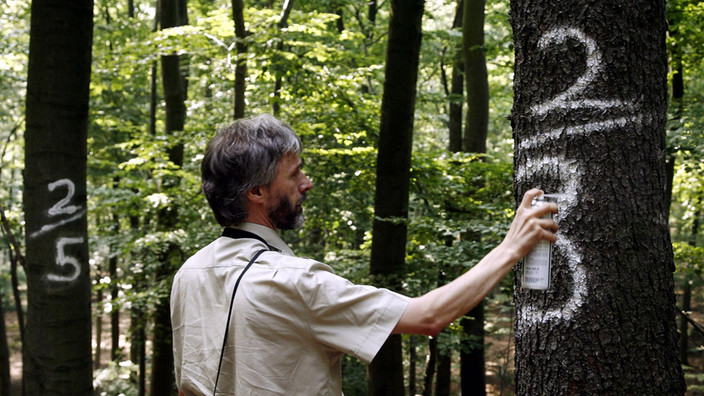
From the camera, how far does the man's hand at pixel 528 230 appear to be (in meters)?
1.58

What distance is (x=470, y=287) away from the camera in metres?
1.54

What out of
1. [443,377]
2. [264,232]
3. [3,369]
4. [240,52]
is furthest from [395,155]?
[3,369]

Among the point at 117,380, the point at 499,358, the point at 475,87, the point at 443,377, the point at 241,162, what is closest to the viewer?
the point at 241,162

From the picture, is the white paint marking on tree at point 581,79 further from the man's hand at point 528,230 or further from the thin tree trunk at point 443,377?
the thin tree trunk at point 443,377

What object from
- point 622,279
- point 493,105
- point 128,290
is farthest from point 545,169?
point 493,105

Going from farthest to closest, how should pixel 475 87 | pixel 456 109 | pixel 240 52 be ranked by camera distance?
pixel 456 109 → pixel 475 87 → pixel 240 52

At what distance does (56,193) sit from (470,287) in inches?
115

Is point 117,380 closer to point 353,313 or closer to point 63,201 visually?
Answer: point 63,201

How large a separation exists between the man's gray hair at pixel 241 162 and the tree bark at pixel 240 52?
14.6ft

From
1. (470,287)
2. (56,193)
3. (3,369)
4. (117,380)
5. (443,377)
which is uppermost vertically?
(56,193)

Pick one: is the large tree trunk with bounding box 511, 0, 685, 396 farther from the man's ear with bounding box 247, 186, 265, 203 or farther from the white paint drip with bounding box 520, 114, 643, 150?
the man's ear with bounding box 247, 186, 265, 203

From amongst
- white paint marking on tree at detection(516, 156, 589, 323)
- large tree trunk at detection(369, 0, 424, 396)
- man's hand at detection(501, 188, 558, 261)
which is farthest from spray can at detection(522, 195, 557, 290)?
large tree trunk at detection(369, 0, 424, 396)

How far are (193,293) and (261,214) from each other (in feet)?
1.20

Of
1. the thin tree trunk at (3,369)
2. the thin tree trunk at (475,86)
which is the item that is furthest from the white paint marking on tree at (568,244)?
the thin tree trunk at (3,369)
